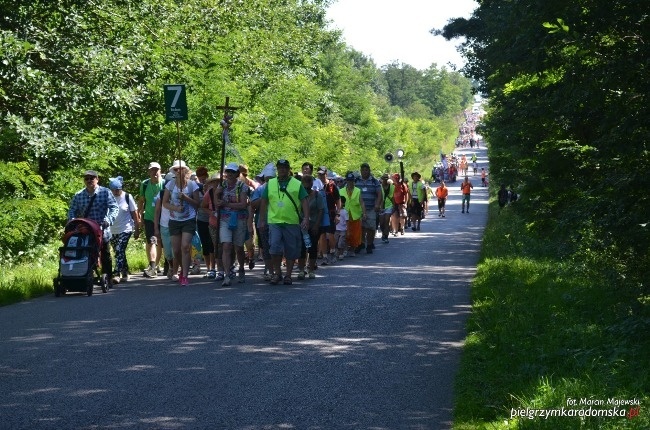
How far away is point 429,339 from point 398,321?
1.38 meters

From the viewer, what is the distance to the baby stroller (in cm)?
1512

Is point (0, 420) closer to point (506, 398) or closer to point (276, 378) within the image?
point (276, 378)

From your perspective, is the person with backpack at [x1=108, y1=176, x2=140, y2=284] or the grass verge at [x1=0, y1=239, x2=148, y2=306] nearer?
the grass verge at [x1=0, y1=239, x2=148, y2=306]

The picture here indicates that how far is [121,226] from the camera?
57.3 ft

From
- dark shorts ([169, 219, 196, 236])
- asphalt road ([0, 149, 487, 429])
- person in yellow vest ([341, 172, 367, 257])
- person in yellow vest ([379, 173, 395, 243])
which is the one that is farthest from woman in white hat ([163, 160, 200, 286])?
person in yellow vest ([379, 173, 395, 243])

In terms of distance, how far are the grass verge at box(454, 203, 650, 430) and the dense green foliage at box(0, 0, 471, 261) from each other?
928cm

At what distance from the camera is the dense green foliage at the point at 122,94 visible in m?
19.8

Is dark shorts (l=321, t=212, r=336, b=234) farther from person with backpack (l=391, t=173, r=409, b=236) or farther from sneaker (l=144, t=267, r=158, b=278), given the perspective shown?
person with backpack (l=391, t=173, r=409, b=236)

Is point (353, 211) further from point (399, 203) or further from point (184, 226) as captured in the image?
point (399, 203)

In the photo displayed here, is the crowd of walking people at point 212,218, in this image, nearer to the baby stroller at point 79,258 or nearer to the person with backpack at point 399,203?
the baby stroller at point 79,258

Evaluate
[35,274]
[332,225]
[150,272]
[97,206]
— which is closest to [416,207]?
[332,225]

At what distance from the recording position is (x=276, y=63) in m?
43.0

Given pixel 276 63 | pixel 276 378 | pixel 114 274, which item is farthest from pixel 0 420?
pixel 276 63

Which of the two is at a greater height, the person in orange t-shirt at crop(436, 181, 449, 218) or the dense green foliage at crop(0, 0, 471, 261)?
the dense green foliage at crop(0, 0, 471, 261)
